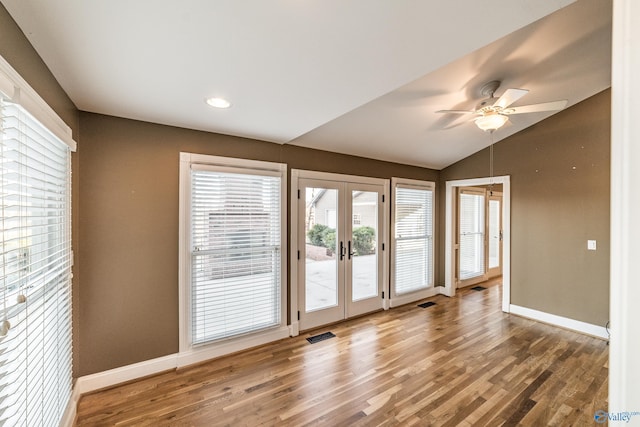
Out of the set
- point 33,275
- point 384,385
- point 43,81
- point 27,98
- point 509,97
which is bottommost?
point 384,385

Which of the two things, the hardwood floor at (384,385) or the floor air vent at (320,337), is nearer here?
the hardwood floor at (384,385)

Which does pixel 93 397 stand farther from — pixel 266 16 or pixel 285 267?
pixel 266 16

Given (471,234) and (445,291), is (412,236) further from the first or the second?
(471,234)

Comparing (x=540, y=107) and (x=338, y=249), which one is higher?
(x=540, y=107)

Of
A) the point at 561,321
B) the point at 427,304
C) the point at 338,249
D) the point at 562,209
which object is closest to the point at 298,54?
the point at 338,249

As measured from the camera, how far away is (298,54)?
1646mm

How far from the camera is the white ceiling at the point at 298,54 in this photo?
4.36 ft

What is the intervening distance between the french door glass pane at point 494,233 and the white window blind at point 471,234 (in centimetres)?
43

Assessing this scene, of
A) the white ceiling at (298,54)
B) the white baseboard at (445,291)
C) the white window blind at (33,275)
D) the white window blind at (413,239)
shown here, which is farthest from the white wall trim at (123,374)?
the white baseboard at (445,291)

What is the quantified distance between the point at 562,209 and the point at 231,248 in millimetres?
4241

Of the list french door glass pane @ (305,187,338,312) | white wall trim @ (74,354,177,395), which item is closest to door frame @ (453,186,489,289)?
french door glass pane @ (305,187,338,312)

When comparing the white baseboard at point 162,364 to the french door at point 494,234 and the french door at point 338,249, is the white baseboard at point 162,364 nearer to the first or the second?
the french door at point 338,249

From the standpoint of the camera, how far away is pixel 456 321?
3846 mm

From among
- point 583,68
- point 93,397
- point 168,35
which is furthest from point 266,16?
point 583,68
